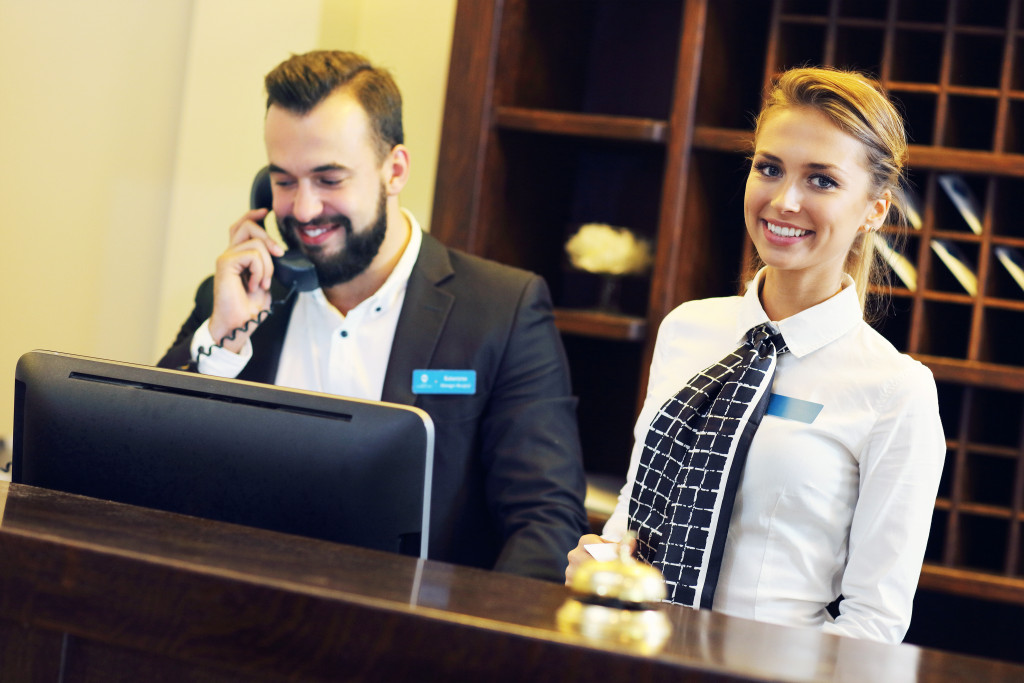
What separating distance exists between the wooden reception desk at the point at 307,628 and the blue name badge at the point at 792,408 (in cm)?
60

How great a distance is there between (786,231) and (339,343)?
1.05 metres

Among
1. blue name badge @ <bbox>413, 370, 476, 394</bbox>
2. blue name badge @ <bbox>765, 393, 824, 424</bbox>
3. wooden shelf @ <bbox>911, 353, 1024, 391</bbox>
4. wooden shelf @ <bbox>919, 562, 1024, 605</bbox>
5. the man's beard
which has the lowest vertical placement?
wooden shelf @ <bbox>919, 562, 1024, 605</bbox>

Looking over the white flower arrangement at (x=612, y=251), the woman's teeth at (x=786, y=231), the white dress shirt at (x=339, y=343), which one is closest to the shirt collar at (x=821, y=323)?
the woman's teeth at (x=786, y=231)

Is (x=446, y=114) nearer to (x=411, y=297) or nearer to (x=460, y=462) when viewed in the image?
(x=411, y=297)

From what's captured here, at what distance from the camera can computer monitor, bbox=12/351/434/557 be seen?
1.09m

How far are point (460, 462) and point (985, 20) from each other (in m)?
1.52

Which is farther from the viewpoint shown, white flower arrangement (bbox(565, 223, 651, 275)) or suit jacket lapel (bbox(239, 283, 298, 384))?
white flower arrangement (bbox(565, 223, 651, 275))

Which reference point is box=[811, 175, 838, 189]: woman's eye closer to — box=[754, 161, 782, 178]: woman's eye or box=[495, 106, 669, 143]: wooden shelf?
box=[754, 161, 782, 178]: woman's eye

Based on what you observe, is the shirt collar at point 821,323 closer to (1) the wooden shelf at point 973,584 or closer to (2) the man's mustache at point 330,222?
(1) the wooden shelf at point 973,584

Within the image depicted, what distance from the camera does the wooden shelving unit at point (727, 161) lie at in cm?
212

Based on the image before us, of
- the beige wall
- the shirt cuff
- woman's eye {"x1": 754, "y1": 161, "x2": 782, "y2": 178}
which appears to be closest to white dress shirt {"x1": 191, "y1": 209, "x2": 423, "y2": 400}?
the shirt cuff

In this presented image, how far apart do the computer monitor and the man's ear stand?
47.2 inches

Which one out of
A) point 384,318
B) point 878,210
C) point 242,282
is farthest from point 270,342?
point 878,210

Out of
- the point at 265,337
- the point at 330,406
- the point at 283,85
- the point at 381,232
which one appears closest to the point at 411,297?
the point at 381,232
